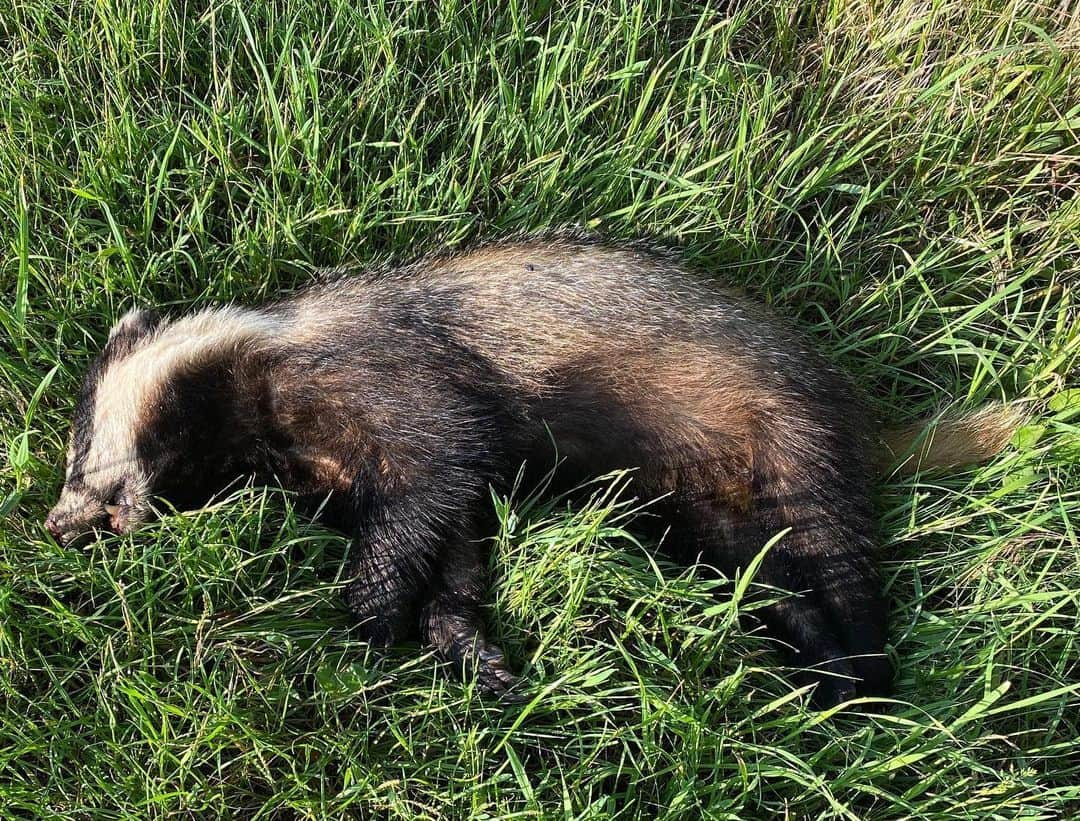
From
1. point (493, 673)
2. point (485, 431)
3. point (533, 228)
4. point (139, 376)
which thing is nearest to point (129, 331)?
point (139, 376)

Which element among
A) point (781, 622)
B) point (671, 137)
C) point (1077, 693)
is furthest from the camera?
point (671, 137)

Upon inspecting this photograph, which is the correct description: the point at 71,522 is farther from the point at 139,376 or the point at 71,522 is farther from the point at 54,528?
the point at 139,376

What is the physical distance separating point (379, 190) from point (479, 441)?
118 centimetres

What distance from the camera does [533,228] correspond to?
12.5ft

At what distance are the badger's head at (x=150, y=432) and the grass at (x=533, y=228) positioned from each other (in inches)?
6.3

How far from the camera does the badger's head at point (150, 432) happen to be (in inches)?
126

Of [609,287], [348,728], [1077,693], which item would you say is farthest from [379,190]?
[1077,693]

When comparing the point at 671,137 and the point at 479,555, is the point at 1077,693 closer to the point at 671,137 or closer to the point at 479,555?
the point at 479,555

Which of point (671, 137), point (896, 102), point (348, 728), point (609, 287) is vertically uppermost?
point (896, 102)

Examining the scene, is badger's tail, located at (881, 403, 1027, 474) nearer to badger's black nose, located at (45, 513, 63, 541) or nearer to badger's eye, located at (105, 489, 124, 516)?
badger's eye, located at (105, 489, 124, 516)

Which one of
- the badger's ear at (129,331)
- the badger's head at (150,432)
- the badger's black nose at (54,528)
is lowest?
the badger's black nose at (54,528)

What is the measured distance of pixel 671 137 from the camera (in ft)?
12.5

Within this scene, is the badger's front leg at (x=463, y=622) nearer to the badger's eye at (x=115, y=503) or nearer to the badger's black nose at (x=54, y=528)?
the badger's eye at (x=115, y=503)

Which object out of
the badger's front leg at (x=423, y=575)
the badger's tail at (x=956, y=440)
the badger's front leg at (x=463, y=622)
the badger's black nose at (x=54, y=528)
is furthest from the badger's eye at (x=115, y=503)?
the badger's tail at (x=956, y=440)
